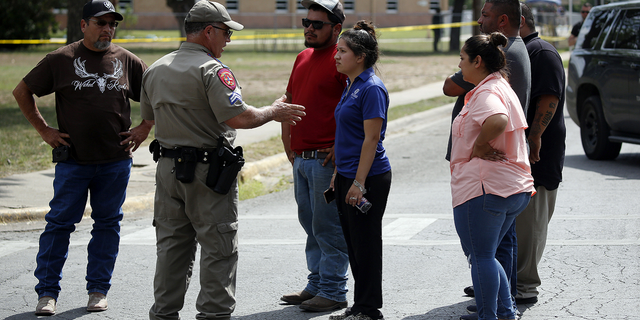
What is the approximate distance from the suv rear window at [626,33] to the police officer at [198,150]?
656cm

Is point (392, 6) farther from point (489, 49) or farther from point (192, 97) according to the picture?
point (192, 97)

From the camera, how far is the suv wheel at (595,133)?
368 inches

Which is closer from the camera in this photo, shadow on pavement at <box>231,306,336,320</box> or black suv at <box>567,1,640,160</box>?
shadow on pavement at <box>231,306,336,320</box>

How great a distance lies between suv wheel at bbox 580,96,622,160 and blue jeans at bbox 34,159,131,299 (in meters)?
6.84

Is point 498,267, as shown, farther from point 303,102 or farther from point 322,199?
point 303,102

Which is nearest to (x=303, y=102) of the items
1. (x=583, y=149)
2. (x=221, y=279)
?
(x=221, y=279)

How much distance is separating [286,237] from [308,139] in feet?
6.65

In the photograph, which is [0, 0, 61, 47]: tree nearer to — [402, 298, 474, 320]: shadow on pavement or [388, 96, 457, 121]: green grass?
[388, 96, 457, 121]: green grass

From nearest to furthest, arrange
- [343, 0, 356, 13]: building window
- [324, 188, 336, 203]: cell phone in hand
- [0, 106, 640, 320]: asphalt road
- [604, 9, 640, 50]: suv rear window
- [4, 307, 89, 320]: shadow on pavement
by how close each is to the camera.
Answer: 1. [324, 188, 336, 203]: cell phone in hand
2. [4, 307, 89, 320]: shadow on pavement
3. [0, 106, 640, 320]: asphalt road
4. [604, 9, 640, 50]: suv rear window
5. [343, 0, 356, 13]: building window

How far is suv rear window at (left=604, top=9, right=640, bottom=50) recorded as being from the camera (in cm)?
897

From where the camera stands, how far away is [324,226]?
4566 mm

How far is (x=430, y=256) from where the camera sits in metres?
5.70

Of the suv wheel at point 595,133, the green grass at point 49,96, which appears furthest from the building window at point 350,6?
the suv wheel at point 595,133

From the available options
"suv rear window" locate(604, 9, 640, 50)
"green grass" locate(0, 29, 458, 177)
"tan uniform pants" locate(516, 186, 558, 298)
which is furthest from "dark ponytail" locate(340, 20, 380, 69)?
"suv rear window" locate(604, 9, 640, 50)
